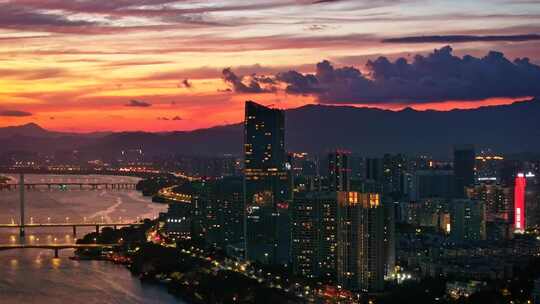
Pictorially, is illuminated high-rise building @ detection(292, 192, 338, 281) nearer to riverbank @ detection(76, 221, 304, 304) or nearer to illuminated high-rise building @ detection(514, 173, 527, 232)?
riverbank @ detection(76, 221, 304, 304)

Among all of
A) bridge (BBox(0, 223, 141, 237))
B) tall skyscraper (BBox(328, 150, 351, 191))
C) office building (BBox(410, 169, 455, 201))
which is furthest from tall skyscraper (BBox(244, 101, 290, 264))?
office building (BBox(410, 169, 455, 201))

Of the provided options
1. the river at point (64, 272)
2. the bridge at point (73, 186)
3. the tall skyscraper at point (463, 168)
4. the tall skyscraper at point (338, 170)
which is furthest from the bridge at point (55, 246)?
the bridge at point (73, 186)

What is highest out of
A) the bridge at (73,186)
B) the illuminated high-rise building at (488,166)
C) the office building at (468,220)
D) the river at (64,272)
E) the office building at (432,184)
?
the illuminated high-rise building at (488,166)

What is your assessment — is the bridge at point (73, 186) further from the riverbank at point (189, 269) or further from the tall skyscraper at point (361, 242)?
the tall skyscraper at point (361, 242)

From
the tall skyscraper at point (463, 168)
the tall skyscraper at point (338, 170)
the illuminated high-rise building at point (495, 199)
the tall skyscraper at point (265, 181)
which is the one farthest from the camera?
the tall skyscraper at point (463, 168)

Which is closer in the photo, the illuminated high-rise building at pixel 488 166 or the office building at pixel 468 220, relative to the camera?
the office building at pixel 468 220
